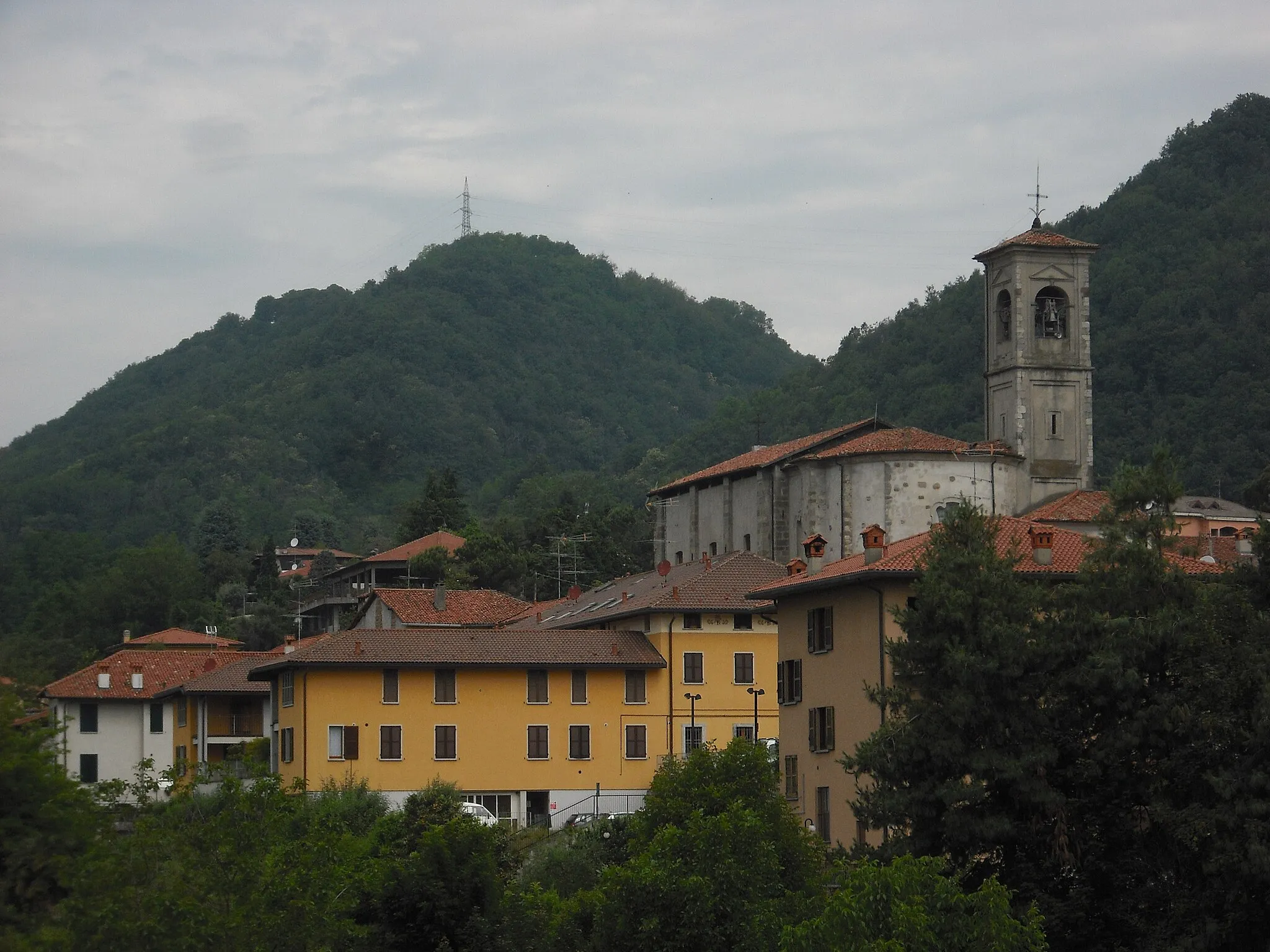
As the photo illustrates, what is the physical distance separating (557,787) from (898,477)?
59.0 feet

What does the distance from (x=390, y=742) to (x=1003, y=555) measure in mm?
24092

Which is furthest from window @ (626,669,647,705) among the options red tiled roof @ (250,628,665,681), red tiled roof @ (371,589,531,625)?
red tiled roof @ (371,589,531,625)

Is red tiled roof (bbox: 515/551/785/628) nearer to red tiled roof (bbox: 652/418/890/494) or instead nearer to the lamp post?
the lamp post

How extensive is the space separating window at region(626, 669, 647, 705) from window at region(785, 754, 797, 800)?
1444 centimetres

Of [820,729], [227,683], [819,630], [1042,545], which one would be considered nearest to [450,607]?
[227,683]

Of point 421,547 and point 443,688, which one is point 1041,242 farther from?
point 421,547

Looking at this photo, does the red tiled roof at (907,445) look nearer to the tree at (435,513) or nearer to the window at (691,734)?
the window at (691,734)

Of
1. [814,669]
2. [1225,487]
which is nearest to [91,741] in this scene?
[814,669]

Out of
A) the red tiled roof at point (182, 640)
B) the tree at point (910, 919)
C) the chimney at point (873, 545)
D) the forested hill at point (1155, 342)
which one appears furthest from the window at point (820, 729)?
the forested hill at point (1155, 342)

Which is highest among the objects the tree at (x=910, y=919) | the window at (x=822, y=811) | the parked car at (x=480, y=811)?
the tree at (x=910, y=919)

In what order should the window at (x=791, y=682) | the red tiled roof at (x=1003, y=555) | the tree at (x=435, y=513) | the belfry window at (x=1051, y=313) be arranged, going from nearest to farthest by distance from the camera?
1. the red tiled roof at (x=1003, y=555)
2. the window at (x=791, y=682)
3. the belfry window at (x=1051, y=313)
4. the tree at (x=435, y=513)

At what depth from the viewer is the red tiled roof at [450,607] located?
76.1 meters

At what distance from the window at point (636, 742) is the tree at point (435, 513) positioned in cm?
6750

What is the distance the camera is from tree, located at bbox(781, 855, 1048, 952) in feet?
90.6
